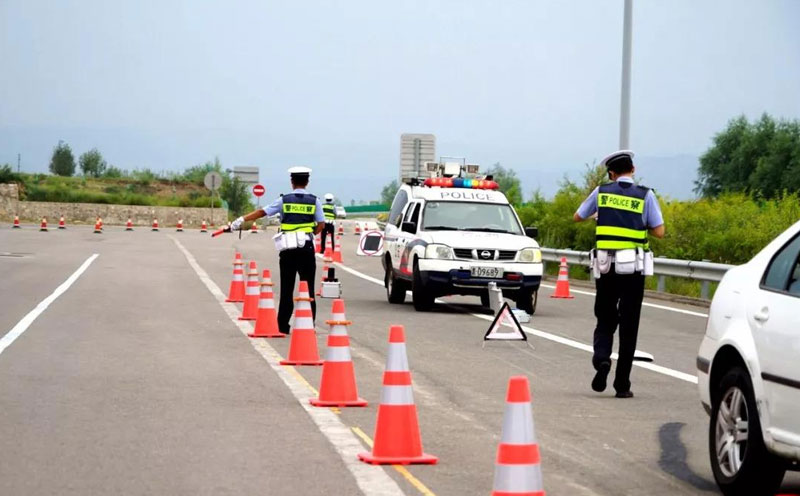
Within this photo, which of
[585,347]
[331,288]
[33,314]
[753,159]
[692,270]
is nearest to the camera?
[585,347]

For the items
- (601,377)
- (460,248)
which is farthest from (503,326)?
(460,248)

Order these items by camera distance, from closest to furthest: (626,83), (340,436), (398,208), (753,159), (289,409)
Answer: (340,436) < (289,409) < (398,208) < (626,83) < (753,159)

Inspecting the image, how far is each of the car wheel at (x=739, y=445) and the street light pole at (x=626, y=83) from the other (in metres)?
22.2

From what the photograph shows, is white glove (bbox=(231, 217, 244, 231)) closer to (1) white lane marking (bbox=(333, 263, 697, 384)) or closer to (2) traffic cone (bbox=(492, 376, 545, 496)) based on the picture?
(1) white lane marking (bbox=(333, 263, 697, 384))

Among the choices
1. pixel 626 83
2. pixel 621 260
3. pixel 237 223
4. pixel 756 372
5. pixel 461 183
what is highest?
pixel 626 83

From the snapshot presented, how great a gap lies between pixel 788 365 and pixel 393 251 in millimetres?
16248

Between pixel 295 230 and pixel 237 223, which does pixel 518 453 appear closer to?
pixel 295 230

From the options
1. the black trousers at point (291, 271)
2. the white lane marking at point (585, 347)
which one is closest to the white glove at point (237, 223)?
the black trousers at point (291, 271)

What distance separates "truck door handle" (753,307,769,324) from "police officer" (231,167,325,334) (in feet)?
31.5

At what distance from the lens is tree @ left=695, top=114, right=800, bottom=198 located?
86375 millimetres

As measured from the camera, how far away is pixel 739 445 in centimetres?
743

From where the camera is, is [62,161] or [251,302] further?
[62,161]

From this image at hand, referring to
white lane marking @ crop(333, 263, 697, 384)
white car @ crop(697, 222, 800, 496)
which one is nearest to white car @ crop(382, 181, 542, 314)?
white lane marking @ crop(333, 263, 697, 384)

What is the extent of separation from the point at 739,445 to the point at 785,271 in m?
0.95
